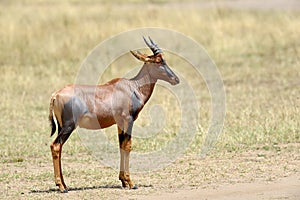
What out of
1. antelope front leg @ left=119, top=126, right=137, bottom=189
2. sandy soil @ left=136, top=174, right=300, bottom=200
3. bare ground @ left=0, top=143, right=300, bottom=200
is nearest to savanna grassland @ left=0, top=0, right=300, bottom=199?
bare ground @ left=0, top=143, right=300, bottom=200

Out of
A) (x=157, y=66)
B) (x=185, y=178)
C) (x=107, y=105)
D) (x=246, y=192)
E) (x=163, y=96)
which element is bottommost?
(x=246, y=192)

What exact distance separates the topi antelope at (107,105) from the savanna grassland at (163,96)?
0.46m

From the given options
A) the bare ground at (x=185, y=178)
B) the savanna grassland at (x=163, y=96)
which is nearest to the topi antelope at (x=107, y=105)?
the bare ground at (x=185, y=178)

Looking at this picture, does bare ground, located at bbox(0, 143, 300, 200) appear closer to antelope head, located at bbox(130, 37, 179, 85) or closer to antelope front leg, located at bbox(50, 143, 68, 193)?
antelope front leg, located at bbox(50, 143, 68, 193)

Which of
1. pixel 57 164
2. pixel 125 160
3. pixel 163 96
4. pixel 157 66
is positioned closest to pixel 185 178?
pixel 125 160

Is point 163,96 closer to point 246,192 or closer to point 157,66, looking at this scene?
point 157,66

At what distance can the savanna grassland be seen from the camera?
923 centimetres

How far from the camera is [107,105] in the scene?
27.3 feet

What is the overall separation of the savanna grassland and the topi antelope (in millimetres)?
460

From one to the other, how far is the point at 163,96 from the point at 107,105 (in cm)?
666

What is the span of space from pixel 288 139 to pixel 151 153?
1846mm

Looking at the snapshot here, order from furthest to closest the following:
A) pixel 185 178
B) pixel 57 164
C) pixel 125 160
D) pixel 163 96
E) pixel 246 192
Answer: pixel 163 96 → pixel 185 178 → pixel 125 160 → pixel 246 192 → pixel 57 164

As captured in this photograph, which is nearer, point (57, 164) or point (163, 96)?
point (57, 164)

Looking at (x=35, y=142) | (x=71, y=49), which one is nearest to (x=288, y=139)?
(x=35, y=142)
